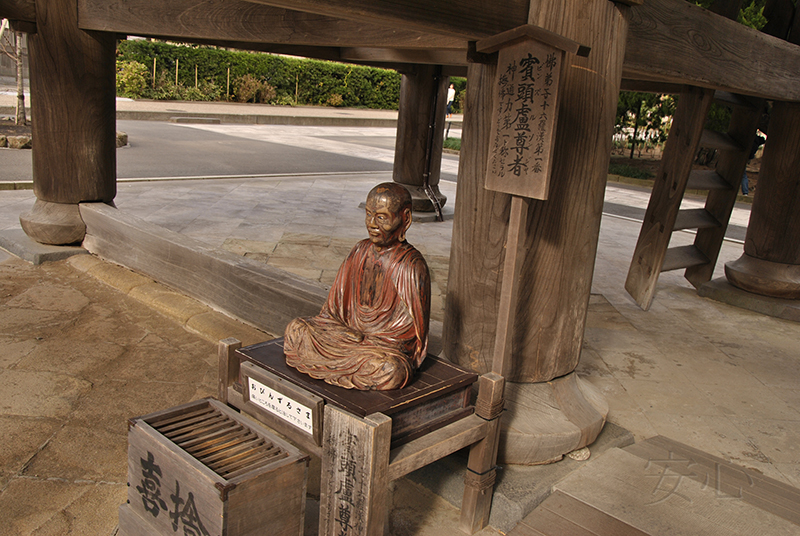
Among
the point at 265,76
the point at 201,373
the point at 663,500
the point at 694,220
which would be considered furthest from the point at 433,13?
the point at 265,76

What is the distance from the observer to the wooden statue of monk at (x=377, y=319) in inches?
98.7

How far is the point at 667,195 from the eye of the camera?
5844 millimetres

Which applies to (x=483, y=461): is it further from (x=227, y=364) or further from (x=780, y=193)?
(x=780, y=193)

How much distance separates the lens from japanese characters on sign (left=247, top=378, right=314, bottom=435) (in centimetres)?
246

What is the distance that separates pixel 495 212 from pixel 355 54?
3.53m

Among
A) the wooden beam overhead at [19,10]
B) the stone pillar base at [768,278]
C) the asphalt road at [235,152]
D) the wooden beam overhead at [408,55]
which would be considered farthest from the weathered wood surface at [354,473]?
the asphalt road at [235,152]

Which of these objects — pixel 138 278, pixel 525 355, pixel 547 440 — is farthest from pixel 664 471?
pixel 138 278

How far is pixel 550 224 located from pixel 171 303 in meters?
3.18

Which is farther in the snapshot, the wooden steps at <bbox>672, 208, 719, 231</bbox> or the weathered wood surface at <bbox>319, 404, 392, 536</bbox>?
the wooden steps at <bbox>672, 208, 719, 231</bbox>

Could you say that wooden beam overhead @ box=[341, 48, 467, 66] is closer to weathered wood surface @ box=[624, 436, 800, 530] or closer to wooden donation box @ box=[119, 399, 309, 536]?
weathered wood surface @ box=[624, 436, 800, 530]

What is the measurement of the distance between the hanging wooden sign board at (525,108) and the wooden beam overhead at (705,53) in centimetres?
105

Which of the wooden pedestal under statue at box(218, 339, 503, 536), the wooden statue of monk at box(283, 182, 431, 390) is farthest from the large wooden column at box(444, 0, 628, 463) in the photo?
the wooden statue of monk at box(283, 182, 431, 390)

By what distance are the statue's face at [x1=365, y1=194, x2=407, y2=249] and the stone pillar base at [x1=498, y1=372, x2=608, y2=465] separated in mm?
998

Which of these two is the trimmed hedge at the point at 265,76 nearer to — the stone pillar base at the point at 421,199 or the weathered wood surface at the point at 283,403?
the stone pillar base at the point at 421,199
